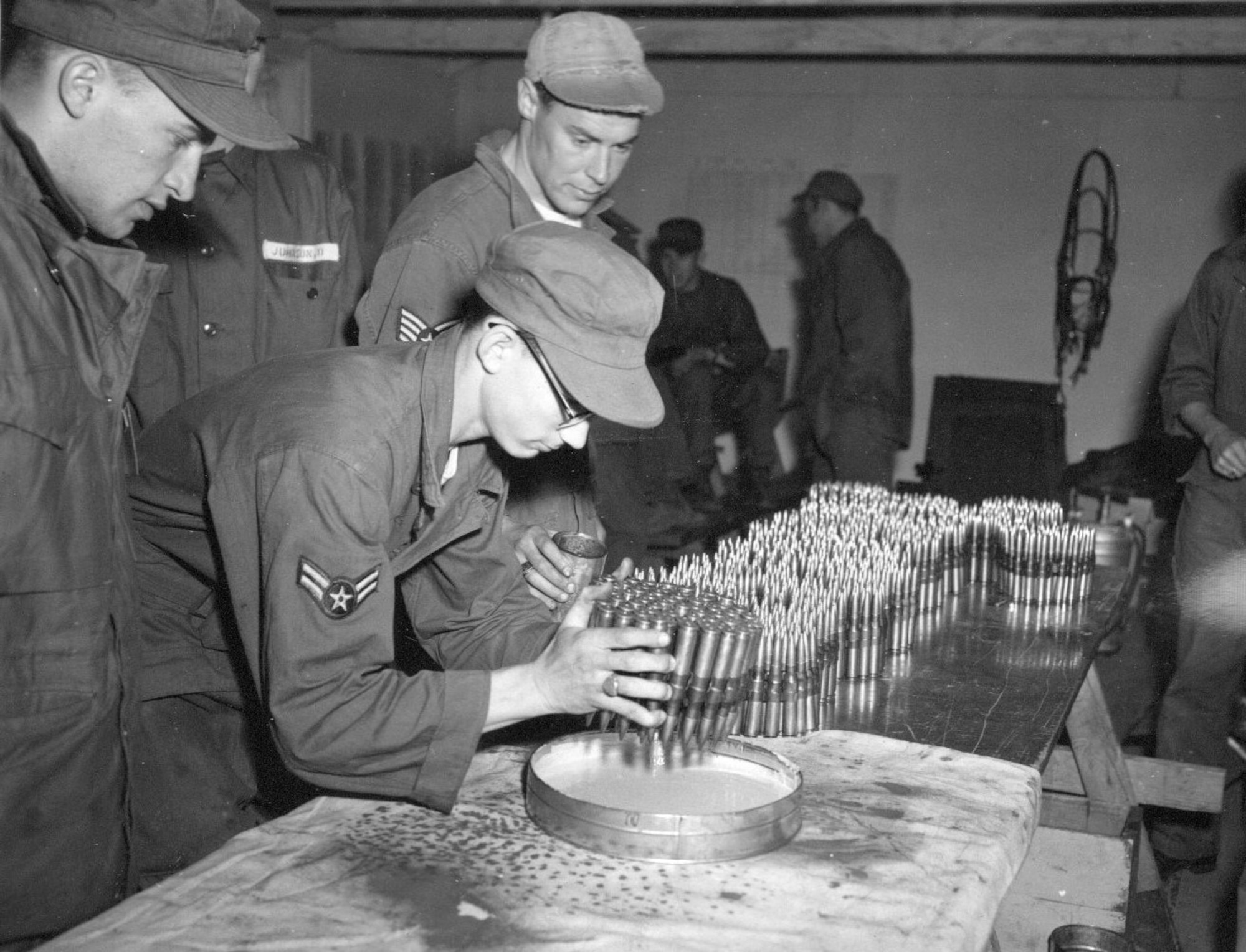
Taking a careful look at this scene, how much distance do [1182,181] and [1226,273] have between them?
17.5ft

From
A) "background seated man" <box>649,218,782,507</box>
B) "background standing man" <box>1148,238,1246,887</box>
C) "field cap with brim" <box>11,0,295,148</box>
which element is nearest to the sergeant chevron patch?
"field cap with brim" <box>11,0,295,148</box>

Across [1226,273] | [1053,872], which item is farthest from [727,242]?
[1053,872]

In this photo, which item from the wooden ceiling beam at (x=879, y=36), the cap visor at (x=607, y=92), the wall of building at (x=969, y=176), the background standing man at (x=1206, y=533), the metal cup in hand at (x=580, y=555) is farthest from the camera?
the wall of building at (x=969, y=176)

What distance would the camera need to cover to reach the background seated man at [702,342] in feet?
32.1

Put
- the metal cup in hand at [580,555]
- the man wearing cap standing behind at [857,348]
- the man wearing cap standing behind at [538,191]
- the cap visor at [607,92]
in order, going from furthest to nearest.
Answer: the man wearing cap standing behind at [857,348], the cap visor at [607,92], the man wearing cap standing behind at [538,191], the metal cup in hand at [580,555]

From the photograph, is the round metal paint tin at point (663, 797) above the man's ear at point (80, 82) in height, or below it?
below

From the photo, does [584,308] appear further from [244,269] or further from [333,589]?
[244,269]

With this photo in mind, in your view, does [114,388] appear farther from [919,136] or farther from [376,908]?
[919,136]

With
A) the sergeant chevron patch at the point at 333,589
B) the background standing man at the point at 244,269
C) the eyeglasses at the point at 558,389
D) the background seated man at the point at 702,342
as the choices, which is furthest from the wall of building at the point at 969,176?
the sergeant chevron patch at the point at 333,589

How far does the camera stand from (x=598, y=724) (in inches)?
110

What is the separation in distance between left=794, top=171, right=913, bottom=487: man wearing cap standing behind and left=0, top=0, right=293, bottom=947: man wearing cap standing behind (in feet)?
21.0

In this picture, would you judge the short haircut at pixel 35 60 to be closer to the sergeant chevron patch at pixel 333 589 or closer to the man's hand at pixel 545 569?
the sergeant chevron patch at pixel 333 589

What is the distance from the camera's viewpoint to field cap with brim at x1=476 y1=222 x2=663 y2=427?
2.21 metres

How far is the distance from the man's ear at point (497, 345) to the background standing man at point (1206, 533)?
390 centimetres
